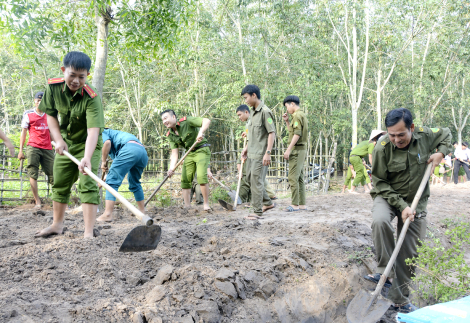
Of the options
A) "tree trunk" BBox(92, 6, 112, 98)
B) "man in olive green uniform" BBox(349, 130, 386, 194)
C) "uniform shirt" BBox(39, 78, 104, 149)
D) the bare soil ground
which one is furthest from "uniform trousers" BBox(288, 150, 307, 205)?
"uniform shirt" BBox(39, 78, 104, 149)

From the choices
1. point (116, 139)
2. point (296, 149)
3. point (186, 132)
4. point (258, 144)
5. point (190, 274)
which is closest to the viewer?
point (190, 274)

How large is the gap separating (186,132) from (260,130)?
1238 millimetres

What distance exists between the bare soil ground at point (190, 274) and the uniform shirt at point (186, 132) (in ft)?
5.64

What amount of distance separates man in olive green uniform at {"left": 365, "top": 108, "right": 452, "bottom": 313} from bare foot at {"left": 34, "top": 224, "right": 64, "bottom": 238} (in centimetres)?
293

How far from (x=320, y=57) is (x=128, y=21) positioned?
12.4m

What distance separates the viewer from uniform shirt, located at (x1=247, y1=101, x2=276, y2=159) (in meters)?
5.00

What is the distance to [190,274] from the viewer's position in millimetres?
2543

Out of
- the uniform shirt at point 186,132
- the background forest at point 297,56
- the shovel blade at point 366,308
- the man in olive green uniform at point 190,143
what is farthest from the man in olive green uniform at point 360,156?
the background forest at point 297,56

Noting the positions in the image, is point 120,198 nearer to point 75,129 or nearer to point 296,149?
point 75,129

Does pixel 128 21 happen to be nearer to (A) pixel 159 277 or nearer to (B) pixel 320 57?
(A) pixel 159 277

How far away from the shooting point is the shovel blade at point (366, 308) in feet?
8.60

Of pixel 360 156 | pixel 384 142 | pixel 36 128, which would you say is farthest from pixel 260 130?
pixel 360 156

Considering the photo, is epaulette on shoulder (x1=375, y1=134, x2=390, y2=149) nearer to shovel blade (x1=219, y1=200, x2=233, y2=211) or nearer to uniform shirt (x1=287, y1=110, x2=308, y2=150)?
uniform shirt (x1=287, y1=110, x2=308, y2=150)

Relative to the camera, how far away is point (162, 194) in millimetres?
6852
